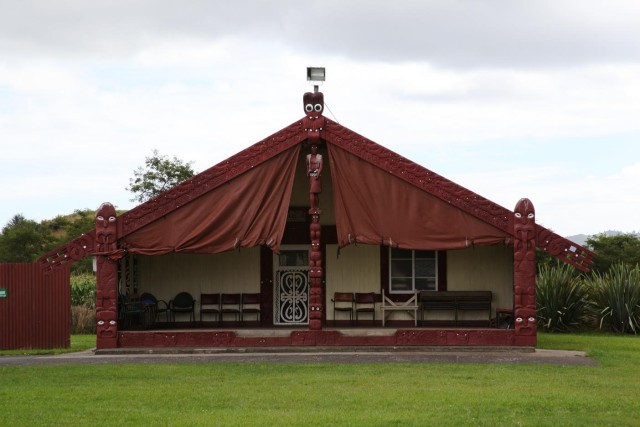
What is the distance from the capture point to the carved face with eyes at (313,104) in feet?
64.3

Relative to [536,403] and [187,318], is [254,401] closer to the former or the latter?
[536,403]

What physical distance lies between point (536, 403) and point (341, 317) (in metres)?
10.1

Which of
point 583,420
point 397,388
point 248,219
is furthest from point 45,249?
point 583,420

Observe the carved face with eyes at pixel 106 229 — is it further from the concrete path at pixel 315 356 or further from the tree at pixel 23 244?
the tree at pixel 23 244

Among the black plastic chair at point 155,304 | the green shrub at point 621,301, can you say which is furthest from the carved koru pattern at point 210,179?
the green shrub at point 621,301

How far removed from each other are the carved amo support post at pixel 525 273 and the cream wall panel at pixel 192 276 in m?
6.35

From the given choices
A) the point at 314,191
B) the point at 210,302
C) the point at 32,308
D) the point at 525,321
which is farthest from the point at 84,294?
the point at 525,321

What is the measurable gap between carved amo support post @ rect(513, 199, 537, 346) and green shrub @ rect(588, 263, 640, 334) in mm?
7310

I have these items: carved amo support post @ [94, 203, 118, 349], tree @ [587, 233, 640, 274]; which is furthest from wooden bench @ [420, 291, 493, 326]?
tree @ [587, 233, 640, 274]

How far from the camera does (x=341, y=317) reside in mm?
22281

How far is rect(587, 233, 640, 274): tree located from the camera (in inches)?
1564

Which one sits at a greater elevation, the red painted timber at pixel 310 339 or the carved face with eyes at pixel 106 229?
the carved face with eyes at pixel 106 229

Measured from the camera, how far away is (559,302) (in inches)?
1032

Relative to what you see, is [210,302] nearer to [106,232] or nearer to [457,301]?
[106,232]
